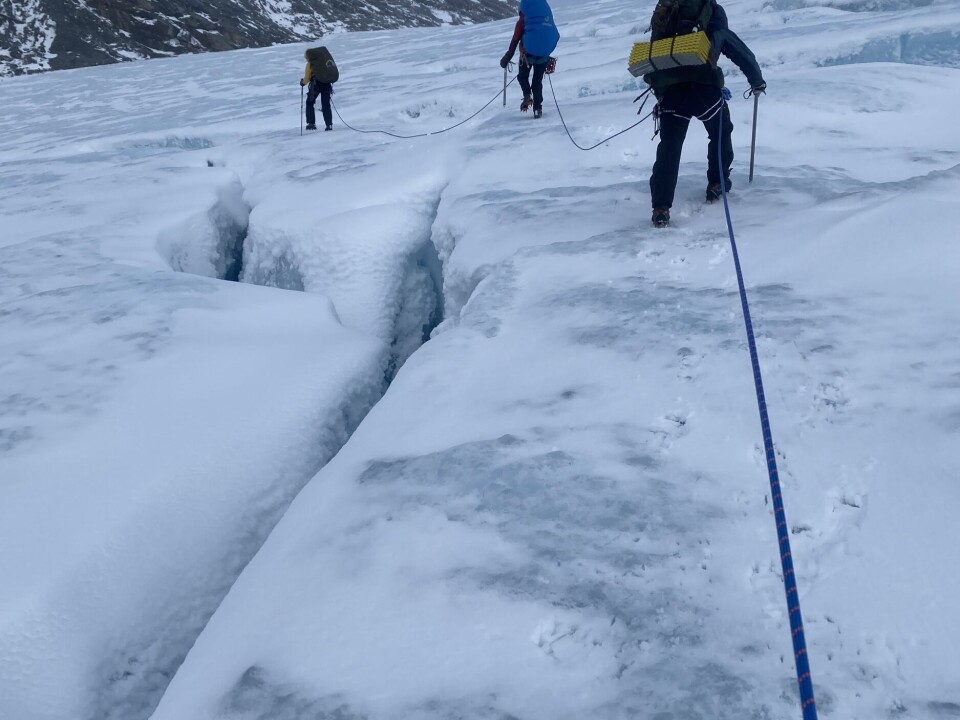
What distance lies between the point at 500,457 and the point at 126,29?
151 feet

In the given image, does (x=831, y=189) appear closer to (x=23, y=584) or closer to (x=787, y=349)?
(x=787, y=349)

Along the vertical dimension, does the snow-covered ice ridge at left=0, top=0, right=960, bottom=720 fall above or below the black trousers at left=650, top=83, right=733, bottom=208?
below

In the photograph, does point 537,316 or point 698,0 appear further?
point 698,0

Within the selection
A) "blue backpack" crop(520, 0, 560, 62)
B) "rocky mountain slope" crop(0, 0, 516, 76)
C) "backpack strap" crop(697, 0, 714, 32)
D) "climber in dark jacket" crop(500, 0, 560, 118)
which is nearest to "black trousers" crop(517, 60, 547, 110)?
"climber in dark jacket" crop(500, 0, 560, 118)

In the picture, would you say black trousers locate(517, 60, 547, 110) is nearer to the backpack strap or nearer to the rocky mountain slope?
the backpack strap

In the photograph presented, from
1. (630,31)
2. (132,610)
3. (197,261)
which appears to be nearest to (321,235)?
(197,261)

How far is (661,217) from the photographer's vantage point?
3.56 m

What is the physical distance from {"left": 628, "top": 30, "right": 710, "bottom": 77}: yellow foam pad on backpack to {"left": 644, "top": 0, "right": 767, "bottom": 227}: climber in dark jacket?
6 centimetres

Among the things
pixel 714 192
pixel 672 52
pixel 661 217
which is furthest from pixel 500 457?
pixel 714 192

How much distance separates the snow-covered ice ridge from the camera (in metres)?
1.37

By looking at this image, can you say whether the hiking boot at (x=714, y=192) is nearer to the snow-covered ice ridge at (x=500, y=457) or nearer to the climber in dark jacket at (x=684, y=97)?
the snow-covered ice ridge at (x=500, y=457)

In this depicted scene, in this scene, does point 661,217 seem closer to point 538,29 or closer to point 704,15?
point 704,15

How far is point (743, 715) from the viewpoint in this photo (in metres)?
1.20

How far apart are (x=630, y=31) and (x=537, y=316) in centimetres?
1328
